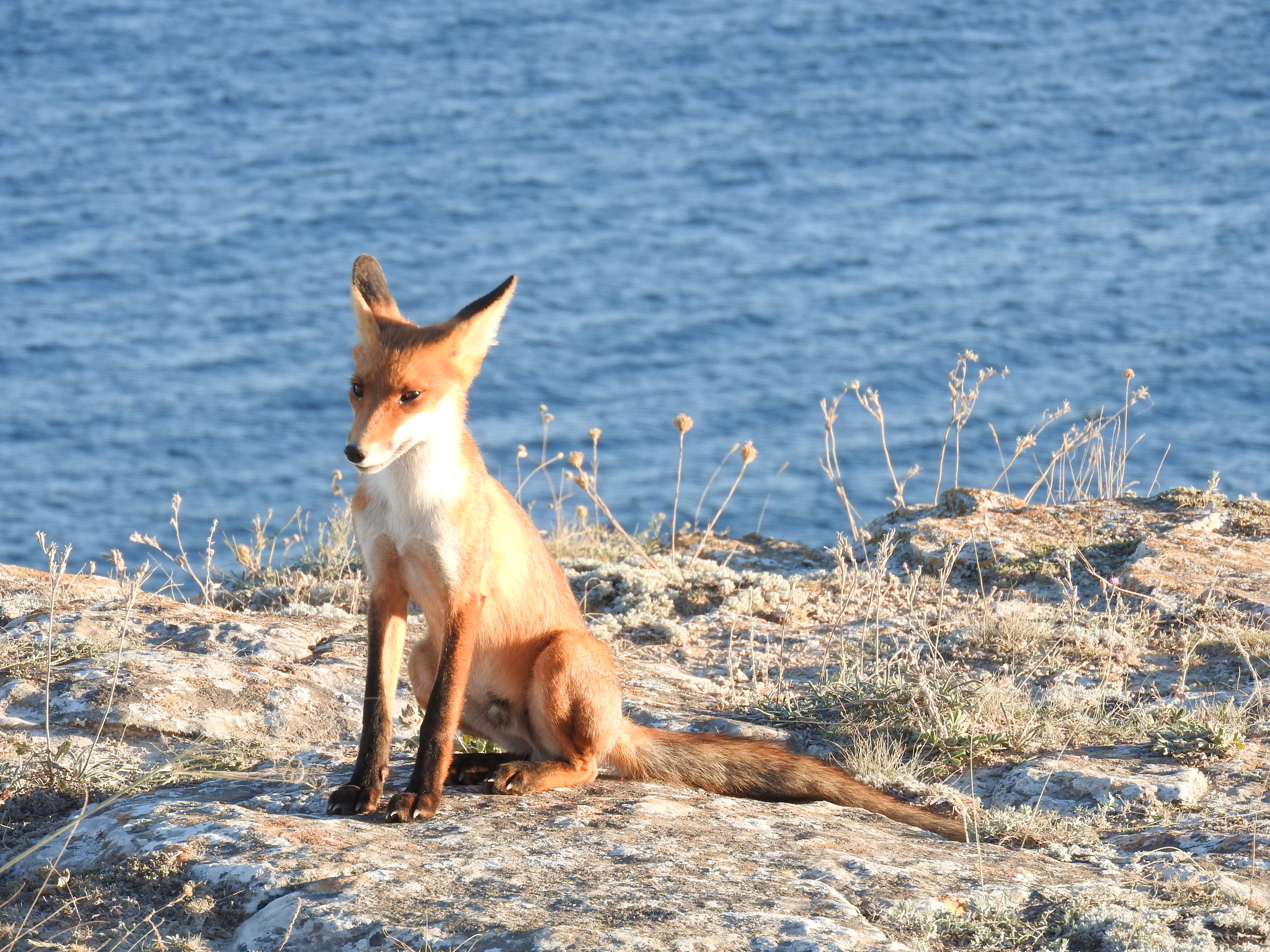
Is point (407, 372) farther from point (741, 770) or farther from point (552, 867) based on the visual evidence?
point (741, 770)

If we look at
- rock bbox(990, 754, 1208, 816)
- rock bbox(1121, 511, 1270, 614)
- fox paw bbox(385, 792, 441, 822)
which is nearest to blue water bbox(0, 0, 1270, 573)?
rock bbox(1121, 511, 1270, 614)

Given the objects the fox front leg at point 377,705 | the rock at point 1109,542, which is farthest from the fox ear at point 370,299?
the rock at point 1109,542

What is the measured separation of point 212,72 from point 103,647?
28.8 meters

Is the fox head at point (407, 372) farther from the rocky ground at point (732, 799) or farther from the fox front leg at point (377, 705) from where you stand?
the rocky ground at point (732, 799)

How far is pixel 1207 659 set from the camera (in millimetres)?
6832

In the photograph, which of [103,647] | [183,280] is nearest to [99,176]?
[183,280]

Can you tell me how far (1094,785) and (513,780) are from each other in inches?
96.4

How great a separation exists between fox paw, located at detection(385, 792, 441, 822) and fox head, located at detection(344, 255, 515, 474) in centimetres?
118

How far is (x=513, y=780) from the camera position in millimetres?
4828

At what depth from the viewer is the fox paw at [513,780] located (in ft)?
15.8

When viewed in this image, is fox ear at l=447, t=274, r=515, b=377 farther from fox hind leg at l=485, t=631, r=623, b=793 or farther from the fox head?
fox hind leg at l=485, t=631, r=623, b=793

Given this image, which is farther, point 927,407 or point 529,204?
point 529,204

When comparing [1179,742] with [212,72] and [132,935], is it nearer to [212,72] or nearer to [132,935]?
[132,935]

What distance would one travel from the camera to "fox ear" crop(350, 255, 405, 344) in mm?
4520
